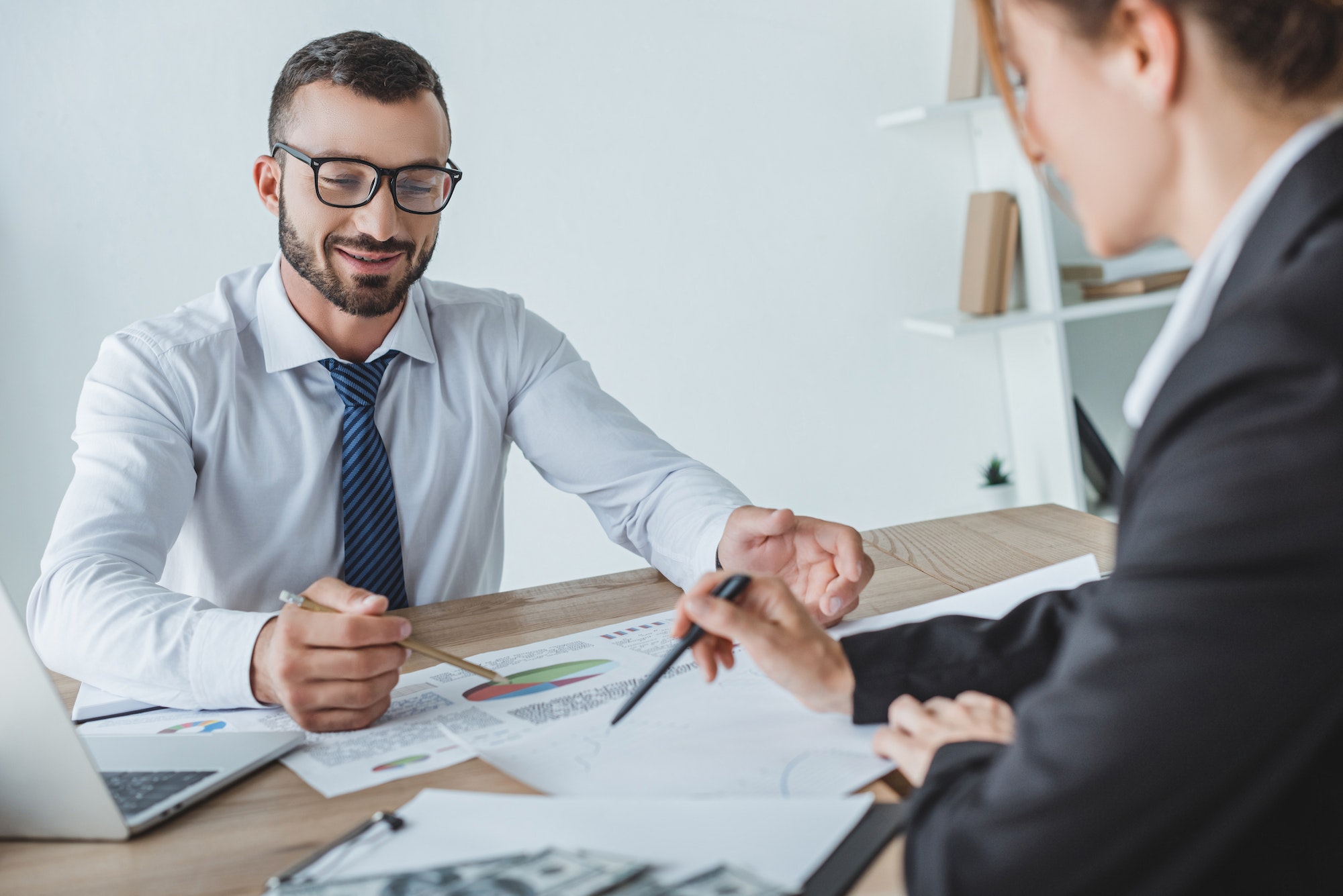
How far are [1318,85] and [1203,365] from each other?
0.20 m

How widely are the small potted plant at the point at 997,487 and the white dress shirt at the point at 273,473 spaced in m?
1.72

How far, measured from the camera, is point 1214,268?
593 millimetres

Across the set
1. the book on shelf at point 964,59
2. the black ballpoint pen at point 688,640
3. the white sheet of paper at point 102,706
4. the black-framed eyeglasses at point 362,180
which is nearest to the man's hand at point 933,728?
the black ballpoint pen at point 688,640

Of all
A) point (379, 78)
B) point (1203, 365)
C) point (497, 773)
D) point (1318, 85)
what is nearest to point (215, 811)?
point (497, 773)

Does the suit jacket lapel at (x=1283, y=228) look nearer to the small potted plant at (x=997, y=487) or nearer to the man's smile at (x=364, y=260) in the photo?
the man's smile at (x=364, y=260)

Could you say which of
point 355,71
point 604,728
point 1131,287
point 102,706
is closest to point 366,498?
point 102,706

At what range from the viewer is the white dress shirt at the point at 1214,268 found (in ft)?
1.82

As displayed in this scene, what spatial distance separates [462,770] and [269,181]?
1115 millimetres

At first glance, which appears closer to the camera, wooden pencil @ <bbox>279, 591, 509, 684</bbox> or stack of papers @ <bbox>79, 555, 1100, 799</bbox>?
stack of papers @ <bbox>79, 555, 1100, 799</bbox>

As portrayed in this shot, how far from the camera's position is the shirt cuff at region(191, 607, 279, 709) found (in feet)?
3.26

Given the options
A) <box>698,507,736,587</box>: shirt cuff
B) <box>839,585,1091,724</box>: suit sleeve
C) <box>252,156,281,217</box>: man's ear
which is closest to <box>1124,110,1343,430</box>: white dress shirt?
<box>839,585,1091,724</box>: suit sleeve

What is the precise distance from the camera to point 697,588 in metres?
0.86

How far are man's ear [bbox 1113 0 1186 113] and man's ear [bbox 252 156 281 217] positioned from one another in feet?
4.25

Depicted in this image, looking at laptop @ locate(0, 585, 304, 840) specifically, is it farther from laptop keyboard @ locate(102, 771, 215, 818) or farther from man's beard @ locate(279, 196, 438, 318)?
man's beard @ locate(279, 196, 438, 318)
